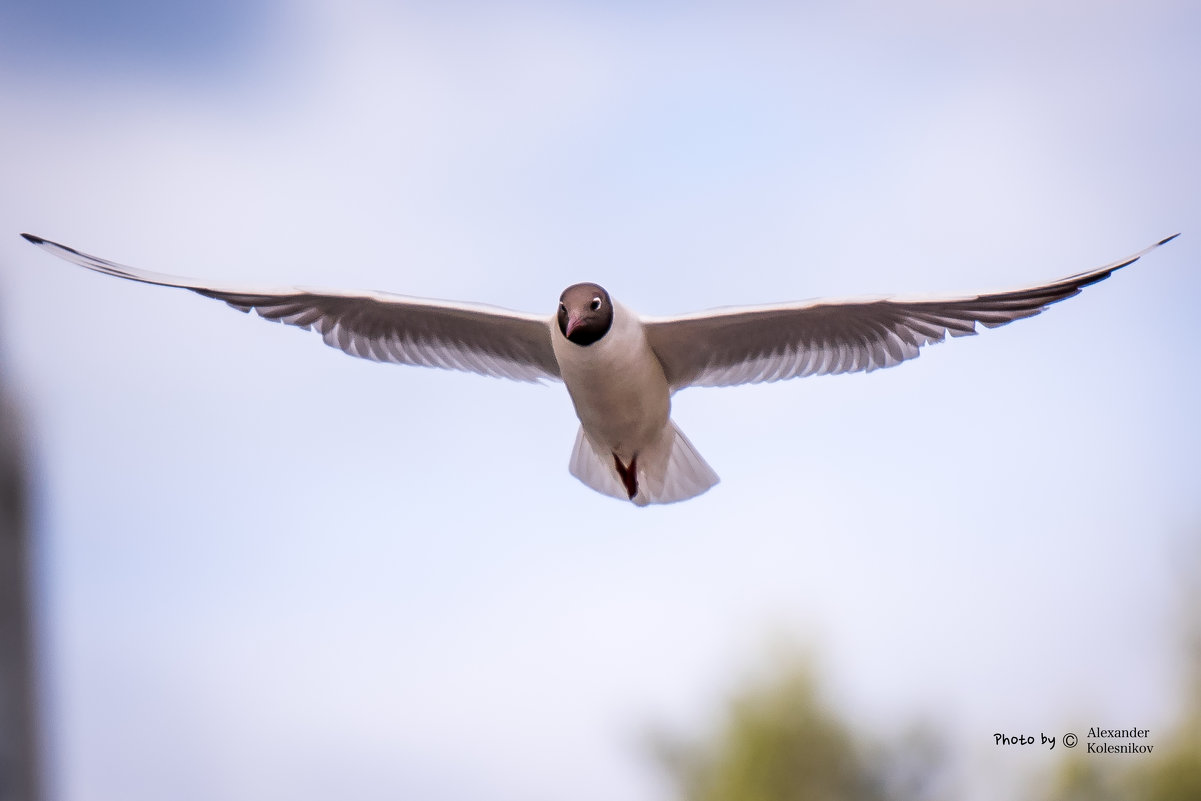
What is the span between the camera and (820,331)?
4.30 m

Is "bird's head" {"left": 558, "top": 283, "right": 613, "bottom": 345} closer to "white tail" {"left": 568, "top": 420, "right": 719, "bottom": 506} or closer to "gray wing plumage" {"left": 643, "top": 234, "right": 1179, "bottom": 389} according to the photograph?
"gray wing plumage" {"left": 643, "top": 234, "right": 1179, "bottom": 389}

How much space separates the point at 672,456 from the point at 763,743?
17.2 feet

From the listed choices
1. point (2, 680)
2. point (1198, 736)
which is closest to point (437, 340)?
point (2, 680)

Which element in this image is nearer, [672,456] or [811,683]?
[672,456]

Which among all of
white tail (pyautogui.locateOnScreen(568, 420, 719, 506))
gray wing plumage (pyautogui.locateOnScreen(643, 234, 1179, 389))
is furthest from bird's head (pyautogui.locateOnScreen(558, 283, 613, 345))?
white tail (pyautogui.locateOnScreen(568, 420, 719, 506))

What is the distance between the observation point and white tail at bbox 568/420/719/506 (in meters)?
4.42

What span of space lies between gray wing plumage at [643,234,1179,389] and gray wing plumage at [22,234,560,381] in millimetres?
469

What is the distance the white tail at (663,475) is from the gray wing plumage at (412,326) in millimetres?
372

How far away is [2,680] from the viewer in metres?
2.65

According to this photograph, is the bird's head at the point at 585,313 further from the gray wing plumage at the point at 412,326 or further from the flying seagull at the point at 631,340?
the gray wing plumage at the point at 412,326

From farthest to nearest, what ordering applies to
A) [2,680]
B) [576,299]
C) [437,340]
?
[437,340], [576,299], [2,680]

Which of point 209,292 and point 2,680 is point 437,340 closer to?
point 209,292

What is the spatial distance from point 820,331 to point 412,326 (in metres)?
1.39

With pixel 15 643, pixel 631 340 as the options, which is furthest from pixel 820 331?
pixel 15 643
